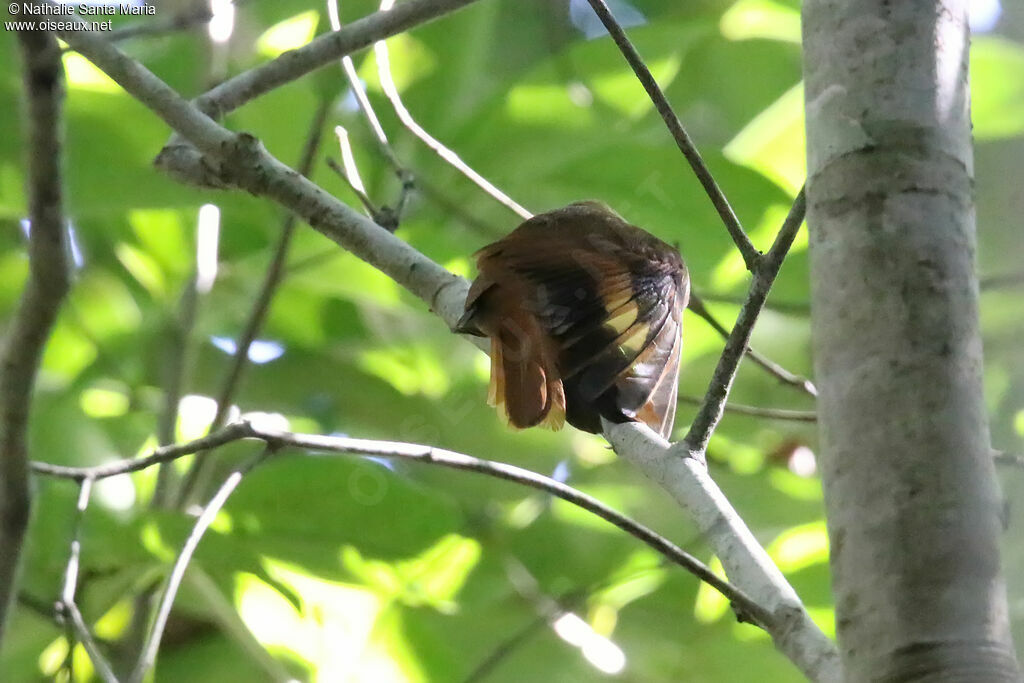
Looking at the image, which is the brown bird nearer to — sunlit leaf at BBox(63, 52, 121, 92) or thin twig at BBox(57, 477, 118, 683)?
thin twig at BBox(57, 477, 118, 683)

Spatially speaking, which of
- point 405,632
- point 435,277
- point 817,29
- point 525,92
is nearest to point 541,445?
point 405,632

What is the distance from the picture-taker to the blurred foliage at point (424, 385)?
79.8 inches

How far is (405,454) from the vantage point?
102 cm

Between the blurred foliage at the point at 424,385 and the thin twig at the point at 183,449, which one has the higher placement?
the blurred foliage at the point at 424,385

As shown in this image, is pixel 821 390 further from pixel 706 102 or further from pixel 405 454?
pixel 706 102

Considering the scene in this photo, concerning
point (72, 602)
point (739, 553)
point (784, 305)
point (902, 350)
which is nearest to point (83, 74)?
point (72, 602)

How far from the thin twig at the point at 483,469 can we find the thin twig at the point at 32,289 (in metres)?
0.44

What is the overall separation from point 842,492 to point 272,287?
156 cm

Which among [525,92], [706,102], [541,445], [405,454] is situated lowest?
[405,454]

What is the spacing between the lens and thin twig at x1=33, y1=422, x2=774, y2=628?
0.94 meters

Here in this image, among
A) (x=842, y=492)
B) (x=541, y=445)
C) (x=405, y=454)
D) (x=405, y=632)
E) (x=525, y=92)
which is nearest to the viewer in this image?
(x=842, y=492)

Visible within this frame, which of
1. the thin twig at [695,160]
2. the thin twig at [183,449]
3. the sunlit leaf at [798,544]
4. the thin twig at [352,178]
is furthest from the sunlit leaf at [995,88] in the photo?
the thin twig at [183,449]

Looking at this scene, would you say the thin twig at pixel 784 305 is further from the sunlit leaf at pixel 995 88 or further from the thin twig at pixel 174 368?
the thin twig at pixel 174 368

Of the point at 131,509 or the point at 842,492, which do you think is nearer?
the point at 842,492
